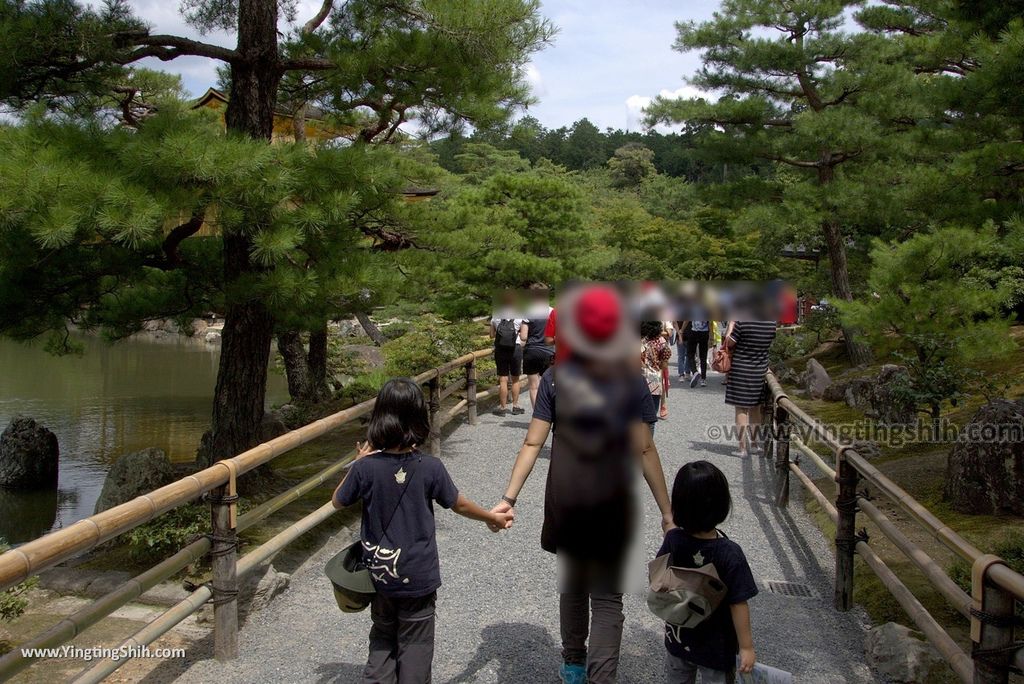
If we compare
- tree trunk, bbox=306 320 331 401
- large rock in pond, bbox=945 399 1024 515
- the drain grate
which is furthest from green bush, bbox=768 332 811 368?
the drain grate

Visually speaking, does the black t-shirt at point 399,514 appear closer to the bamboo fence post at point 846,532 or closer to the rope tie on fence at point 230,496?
the rope tie on fence at point 230,496

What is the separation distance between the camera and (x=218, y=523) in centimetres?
292

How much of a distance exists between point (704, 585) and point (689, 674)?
0.33 m

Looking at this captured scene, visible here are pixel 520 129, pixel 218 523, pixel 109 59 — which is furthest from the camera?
pixel 520 129

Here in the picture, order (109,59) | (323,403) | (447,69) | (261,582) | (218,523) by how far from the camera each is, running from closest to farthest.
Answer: (218,523) < (261,582) < (109,59) < (447,69) < (323,403)

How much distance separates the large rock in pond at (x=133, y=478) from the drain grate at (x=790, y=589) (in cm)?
425

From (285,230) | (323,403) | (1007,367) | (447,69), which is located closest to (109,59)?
(285,230)

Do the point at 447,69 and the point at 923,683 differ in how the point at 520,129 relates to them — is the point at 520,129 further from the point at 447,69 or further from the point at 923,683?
the point at 923,683

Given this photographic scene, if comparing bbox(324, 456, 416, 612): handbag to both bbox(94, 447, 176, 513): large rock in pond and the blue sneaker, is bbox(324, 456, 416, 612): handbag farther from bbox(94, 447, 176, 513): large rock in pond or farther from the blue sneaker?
Answer: bbox(94, 447, 176, 513): large rock in pond

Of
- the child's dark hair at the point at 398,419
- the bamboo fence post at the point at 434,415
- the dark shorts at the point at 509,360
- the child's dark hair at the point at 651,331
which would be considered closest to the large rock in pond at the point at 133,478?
the bamboo fence post at the point at 434,415

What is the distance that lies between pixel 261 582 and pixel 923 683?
104 inches

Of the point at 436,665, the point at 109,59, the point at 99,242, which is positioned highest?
the point at 109,59

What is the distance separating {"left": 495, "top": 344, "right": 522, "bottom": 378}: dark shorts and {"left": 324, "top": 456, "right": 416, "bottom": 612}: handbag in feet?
17.5

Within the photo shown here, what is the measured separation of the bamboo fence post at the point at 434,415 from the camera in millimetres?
6418
